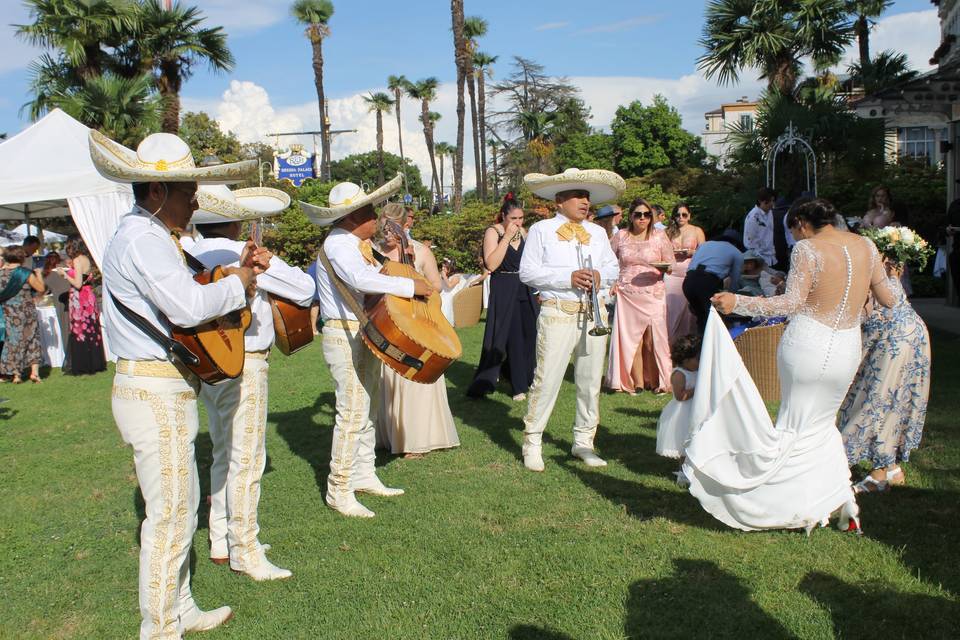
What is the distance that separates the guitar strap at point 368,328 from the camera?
16.2 ft

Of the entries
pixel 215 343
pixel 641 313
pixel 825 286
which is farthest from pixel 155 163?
pixel 641 313

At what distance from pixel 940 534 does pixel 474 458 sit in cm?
349

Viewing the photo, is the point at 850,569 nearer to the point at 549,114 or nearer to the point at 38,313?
the point at 38,313

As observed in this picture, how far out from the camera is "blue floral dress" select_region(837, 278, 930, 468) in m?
5.57

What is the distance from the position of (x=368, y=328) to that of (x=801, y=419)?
2.66 meters

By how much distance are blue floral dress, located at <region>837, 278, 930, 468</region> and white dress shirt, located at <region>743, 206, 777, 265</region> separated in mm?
6523

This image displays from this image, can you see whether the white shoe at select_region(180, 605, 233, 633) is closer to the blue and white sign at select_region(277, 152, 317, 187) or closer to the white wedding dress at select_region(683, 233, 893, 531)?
the white wedding dress at select_region(683, 233, 893, 531)

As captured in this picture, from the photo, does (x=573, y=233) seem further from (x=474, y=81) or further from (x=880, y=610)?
A: (x=474, y=81)

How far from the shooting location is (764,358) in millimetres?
8273

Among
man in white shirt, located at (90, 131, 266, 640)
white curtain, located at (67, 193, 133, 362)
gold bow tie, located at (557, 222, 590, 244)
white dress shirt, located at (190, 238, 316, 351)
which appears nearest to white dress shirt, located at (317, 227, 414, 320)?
white dress shirt, located at (190, 238, 316, 351)

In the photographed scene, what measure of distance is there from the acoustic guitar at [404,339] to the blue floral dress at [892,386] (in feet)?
9.65

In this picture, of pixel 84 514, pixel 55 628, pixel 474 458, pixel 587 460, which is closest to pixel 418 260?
pixel 474 458

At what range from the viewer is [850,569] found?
4.33 metres

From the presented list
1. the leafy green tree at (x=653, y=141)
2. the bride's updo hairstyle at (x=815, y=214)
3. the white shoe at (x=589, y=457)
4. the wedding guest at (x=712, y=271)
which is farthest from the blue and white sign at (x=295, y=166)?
the bride's updo hairstyle at (x=815, y=214)
